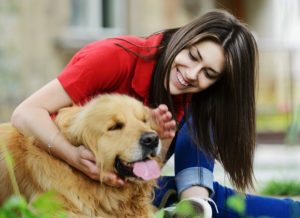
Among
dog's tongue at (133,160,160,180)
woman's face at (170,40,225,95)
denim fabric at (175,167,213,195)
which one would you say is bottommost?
denim fabric at (175,167,213,195)

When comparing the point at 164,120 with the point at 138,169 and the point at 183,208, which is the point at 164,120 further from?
the point at 183,208

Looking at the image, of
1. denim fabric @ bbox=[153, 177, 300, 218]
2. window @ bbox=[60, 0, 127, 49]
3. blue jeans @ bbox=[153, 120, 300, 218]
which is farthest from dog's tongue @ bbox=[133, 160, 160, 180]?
window @ bbox=[60, 0, 127, 49]

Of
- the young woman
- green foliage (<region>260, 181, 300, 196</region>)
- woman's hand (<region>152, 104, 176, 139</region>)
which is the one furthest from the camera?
green foliage (<region>260, 181, 300, 196</region>)

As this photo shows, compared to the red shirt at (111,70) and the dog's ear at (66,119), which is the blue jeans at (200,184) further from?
the dog's ear at (66,119)

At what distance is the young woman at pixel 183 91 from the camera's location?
3.66m

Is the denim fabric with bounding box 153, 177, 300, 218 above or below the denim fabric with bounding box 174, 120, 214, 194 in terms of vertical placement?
below

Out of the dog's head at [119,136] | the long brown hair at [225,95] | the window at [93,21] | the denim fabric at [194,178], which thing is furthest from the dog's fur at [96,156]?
the window at [93,21]

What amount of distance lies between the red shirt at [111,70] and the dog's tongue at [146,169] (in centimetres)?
43

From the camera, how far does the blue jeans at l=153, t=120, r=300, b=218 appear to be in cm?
423

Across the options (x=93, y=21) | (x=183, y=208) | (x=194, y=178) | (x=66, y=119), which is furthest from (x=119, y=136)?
(x=93, y=21)

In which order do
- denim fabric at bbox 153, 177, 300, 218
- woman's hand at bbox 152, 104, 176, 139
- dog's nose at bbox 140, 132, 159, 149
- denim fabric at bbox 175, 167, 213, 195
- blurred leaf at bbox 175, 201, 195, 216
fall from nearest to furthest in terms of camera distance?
blurred leaf at bbox 175, 201, 195, 216 < dog's nose at bbox 140, 132, 159, 149 < woman's hand at bbox 152, 104, 176, 139 < denim fabric at bbox 175, 167, 213, 195 < denim fabric at bbox 153, 177, 300, 218

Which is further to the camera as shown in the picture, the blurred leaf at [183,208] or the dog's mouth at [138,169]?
the dog's mouth at [138,169]

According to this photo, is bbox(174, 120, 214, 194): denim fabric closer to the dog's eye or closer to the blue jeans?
the blue jeans

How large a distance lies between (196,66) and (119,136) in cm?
59
